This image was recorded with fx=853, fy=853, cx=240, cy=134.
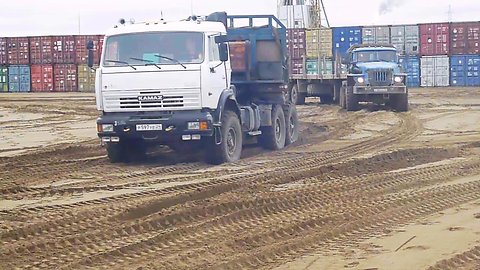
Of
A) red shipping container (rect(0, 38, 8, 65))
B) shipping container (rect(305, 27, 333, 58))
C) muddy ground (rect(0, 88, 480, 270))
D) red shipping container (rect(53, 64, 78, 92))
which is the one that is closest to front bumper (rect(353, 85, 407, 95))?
muddy ground (rect(0, 88, 480, 270))

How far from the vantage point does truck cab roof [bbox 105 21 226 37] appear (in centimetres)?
1402

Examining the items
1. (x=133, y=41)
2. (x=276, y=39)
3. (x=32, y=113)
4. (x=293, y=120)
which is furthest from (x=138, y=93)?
(x=32, y=113)

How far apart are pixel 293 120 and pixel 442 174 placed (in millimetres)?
6809

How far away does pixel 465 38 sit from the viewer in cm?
4847

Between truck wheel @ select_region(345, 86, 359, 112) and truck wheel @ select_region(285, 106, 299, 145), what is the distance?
32.9 ft

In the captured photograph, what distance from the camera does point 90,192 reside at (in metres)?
11.1

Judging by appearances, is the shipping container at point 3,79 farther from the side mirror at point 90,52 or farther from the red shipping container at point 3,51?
the side mirror at point 90,52

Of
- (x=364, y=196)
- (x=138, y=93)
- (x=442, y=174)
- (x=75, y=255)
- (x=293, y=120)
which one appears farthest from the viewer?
(x=293, y=120)

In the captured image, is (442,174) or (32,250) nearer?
(32,250)

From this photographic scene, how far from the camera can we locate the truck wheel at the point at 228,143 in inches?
560

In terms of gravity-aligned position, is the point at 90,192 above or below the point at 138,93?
below

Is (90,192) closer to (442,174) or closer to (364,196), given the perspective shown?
(364,196)

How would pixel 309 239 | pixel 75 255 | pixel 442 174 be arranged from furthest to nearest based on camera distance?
pixel 442 174, pixel 309 239, pixel 75 255

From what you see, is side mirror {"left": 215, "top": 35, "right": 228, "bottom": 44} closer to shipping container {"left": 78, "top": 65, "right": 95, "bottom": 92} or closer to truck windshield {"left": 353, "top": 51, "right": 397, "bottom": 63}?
truck windshield {"left": 353, "top": 51, "right": 397, "bottom": 63}
